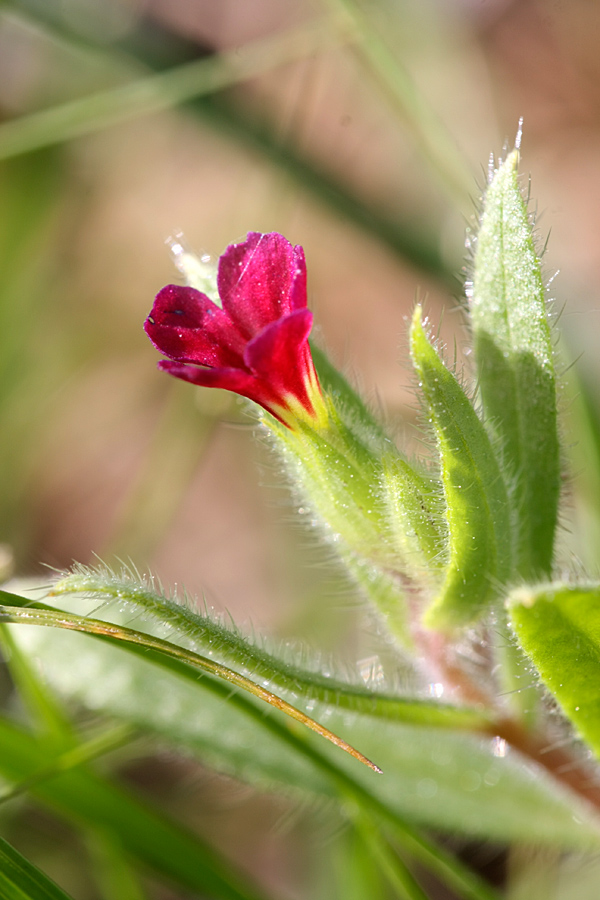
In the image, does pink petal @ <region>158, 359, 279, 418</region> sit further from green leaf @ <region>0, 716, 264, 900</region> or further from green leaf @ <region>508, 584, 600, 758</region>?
green leaf @ <region>0, 716, 264, 900</region>

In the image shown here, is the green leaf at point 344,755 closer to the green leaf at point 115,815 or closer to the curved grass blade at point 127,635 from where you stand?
the green leaf at point 115,815

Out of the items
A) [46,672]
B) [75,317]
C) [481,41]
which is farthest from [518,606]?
[481,41]

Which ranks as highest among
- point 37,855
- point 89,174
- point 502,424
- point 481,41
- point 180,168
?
point 481,41

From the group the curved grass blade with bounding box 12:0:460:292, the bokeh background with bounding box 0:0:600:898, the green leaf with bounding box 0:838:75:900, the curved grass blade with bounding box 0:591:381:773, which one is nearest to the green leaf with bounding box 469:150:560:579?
the curved grass blade with bounding box 0:591:381:773

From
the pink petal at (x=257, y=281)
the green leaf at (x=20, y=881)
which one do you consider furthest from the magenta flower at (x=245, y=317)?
the green leaf at (x=20, y=881)

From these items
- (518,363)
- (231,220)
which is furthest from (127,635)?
(231,220)

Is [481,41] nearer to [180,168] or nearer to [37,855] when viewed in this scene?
[180,168]

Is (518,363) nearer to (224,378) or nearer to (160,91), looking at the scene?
(224,378)

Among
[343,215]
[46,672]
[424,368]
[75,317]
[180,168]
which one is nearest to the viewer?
[424,368]
